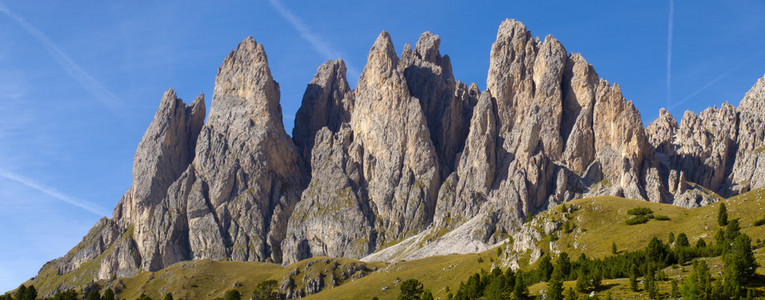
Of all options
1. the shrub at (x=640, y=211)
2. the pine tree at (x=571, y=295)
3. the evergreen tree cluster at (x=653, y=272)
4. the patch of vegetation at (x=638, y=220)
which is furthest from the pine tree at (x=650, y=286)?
the shrub at (x=640, y=211)

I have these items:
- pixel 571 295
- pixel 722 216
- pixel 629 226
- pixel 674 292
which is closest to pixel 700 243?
pixel 722 216

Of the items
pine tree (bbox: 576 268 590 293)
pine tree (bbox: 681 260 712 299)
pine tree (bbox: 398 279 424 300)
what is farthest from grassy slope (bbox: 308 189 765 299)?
pine tree (bbox: 681 260 712 299)

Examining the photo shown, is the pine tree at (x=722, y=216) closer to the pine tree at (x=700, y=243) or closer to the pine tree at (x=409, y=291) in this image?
the pine tree at (x=700, y=243)

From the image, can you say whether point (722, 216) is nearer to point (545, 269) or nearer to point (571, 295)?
point (545, 269)

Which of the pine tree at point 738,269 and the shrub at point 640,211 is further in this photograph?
the shrub at point 640,211

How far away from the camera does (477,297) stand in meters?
143

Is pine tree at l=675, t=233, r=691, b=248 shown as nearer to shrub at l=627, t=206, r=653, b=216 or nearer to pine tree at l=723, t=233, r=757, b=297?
pine tree at l=723, t=233, r=757, b=297

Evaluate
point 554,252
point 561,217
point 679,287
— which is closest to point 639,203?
point 561,217

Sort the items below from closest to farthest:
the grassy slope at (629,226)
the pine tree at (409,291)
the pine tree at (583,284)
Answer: the pine tree at (583,284) < the grassy slope at (629,226) < the pine tree at (409,291)

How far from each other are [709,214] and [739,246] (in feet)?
150

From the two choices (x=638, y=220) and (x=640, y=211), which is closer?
(x=638, y=220)

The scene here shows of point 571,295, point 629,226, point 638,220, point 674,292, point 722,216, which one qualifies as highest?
point 638,220

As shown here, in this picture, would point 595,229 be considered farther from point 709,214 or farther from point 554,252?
point 709,214

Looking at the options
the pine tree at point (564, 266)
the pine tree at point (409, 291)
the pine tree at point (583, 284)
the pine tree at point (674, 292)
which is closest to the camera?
the pine tree at point (674, 292)
